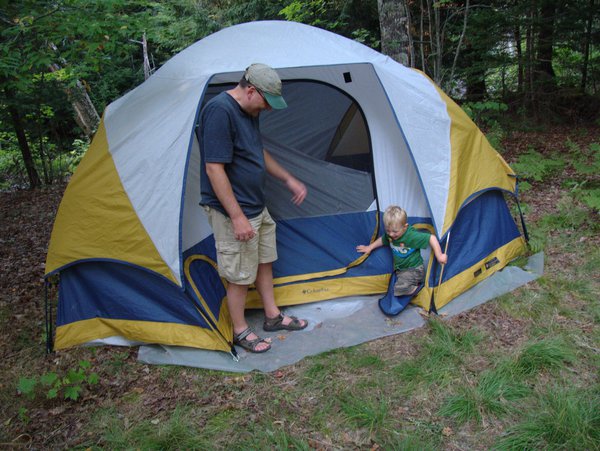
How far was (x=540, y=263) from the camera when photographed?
3.59 metres

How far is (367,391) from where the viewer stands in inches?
98.6

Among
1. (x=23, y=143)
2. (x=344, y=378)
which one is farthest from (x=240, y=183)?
(x=23, y=143)

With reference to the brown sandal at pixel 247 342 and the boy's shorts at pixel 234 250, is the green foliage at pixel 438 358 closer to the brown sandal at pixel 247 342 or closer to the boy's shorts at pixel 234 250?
the brown sandal at pixel 247 342

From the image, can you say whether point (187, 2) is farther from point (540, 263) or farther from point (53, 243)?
point (540, 263)

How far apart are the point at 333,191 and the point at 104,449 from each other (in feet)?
7.65

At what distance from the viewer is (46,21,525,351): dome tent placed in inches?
115

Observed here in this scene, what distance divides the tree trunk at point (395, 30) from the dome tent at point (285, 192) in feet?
6.26

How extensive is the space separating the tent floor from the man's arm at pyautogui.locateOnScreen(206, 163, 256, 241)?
2.62 ft

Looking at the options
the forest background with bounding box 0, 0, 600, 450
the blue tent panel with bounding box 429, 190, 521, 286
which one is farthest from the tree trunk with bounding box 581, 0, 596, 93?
the blue tent panel with bounding box 429, 190, 521, 286

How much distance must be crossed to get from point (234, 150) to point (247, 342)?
1.22m

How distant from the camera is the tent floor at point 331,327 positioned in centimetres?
288

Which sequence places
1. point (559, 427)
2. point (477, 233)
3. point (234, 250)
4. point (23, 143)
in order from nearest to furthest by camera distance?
1. point (559, 427)
2. point (234, 250)
3. point (477, 233)
4. point (23, 143)

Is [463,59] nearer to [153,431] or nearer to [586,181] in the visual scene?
[586,181]

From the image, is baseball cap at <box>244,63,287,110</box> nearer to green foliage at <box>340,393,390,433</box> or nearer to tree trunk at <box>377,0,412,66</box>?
green foliage at <box>340,393,390,433</box>
